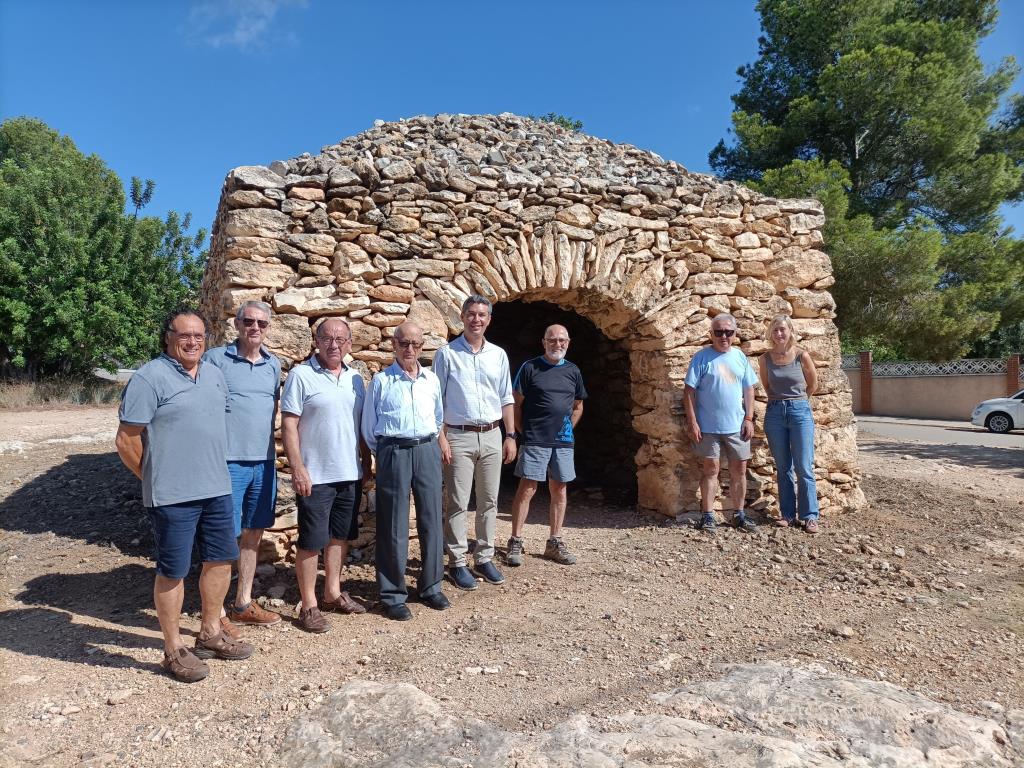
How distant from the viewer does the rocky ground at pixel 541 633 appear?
2.51 metres

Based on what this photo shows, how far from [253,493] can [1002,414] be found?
16495mm

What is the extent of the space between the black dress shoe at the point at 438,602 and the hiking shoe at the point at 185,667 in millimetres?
1186

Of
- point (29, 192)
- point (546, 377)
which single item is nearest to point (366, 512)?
point (546, 377)

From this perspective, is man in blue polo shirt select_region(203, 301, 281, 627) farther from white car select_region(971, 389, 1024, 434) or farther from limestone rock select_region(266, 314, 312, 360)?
white car select_region(971, 389, 1024, 434)

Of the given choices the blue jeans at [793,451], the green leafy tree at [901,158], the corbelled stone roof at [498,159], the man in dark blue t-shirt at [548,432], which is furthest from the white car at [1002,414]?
the man in dark blue t-shirt at [548,432]

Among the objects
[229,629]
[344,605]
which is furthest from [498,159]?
[229,629]

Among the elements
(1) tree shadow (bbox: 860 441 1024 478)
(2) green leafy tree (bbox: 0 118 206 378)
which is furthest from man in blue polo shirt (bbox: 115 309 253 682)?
(2) green leafy tree (bbox: 0 118 206 378)

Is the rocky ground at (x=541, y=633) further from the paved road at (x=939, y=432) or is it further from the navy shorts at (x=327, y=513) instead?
the paved road at (x=939, y=432)

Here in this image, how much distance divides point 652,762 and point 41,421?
11718 millimetres

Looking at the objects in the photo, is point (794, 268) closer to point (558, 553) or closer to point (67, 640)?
point (558, 553)

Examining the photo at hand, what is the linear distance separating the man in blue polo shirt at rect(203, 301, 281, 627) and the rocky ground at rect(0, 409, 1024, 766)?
0.27m

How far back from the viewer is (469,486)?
3912mm

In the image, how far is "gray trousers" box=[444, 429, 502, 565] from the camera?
12.7ft

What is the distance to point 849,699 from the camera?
250cm
